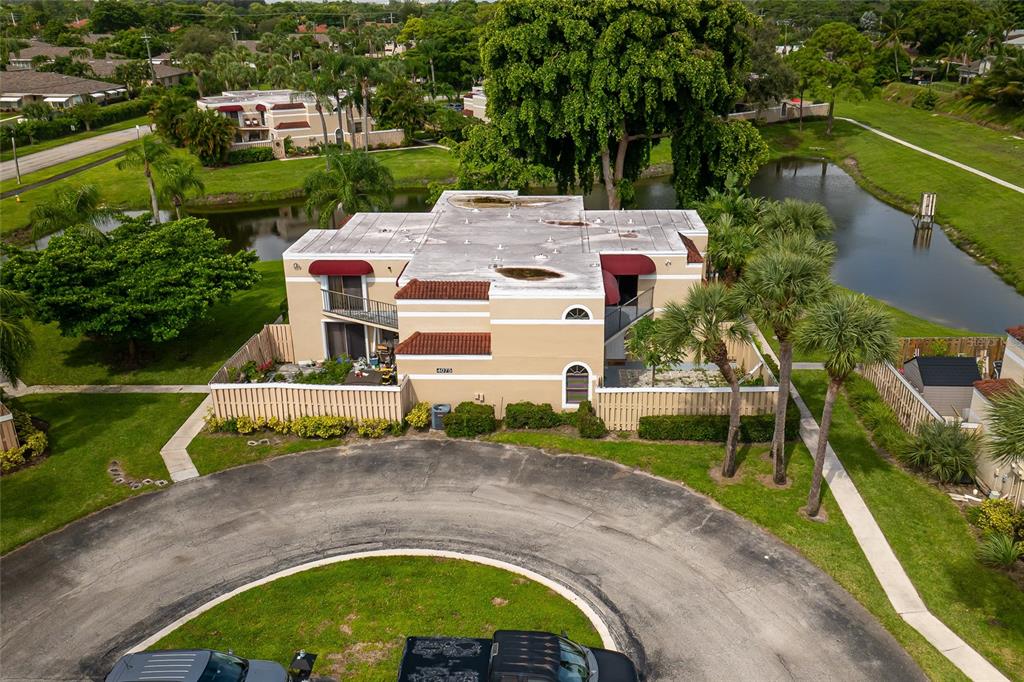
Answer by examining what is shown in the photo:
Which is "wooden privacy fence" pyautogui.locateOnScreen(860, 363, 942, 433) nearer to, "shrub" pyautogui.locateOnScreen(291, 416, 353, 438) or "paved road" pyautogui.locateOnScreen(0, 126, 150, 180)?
"shrub" pyautogui.locateOnScreen(291, 416, 353, 438)

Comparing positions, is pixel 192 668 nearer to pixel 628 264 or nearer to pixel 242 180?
pixel 628 264

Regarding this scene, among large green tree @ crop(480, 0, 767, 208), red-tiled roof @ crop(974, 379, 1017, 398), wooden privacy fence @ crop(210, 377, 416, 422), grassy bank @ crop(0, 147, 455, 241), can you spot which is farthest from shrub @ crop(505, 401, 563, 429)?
grassy bank @ crop(0, 147, 455, 241)

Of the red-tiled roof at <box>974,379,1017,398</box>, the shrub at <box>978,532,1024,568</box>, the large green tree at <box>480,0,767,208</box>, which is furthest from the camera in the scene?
the large green tree at <box>480,0,767,208</box>

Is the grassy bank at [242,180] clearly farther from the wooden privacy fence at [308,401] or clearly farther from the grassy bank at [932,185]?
the wooden privacy fence at [308,401]

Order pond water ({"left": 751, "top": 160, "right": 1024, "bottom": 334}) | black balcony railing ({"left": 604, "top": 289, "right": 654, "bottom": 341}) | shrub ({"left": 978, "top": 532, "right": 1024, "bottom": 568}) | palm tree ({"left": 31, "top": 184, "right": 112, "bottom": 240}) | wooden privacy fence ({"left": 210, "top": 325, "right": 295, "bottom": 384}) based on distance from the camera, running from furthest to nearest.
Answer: pond water ({"left": 751, "top": 160, "right": 1024, "bottom": 334}) < palm tree ({"left": 31, "top": 184, "right": 112, "bottom": 240}) < wooden privacy fence ({"left": 210, "top": 325, "right": 295, "bottom": 384}) < black balcony railing ({"left": 604, "top": 289, "right": 654, "bottom": 341}) < shrub ({"left": 978, "top": 532, "right": 1024, "bottom": 568})

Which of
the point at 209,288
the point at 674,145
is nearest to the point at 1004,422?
the point at 209,288

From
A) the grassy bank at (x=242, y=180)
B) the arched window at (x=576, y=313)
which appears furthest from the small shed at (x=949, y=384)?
the grassy bank at (x=242, y=180)
